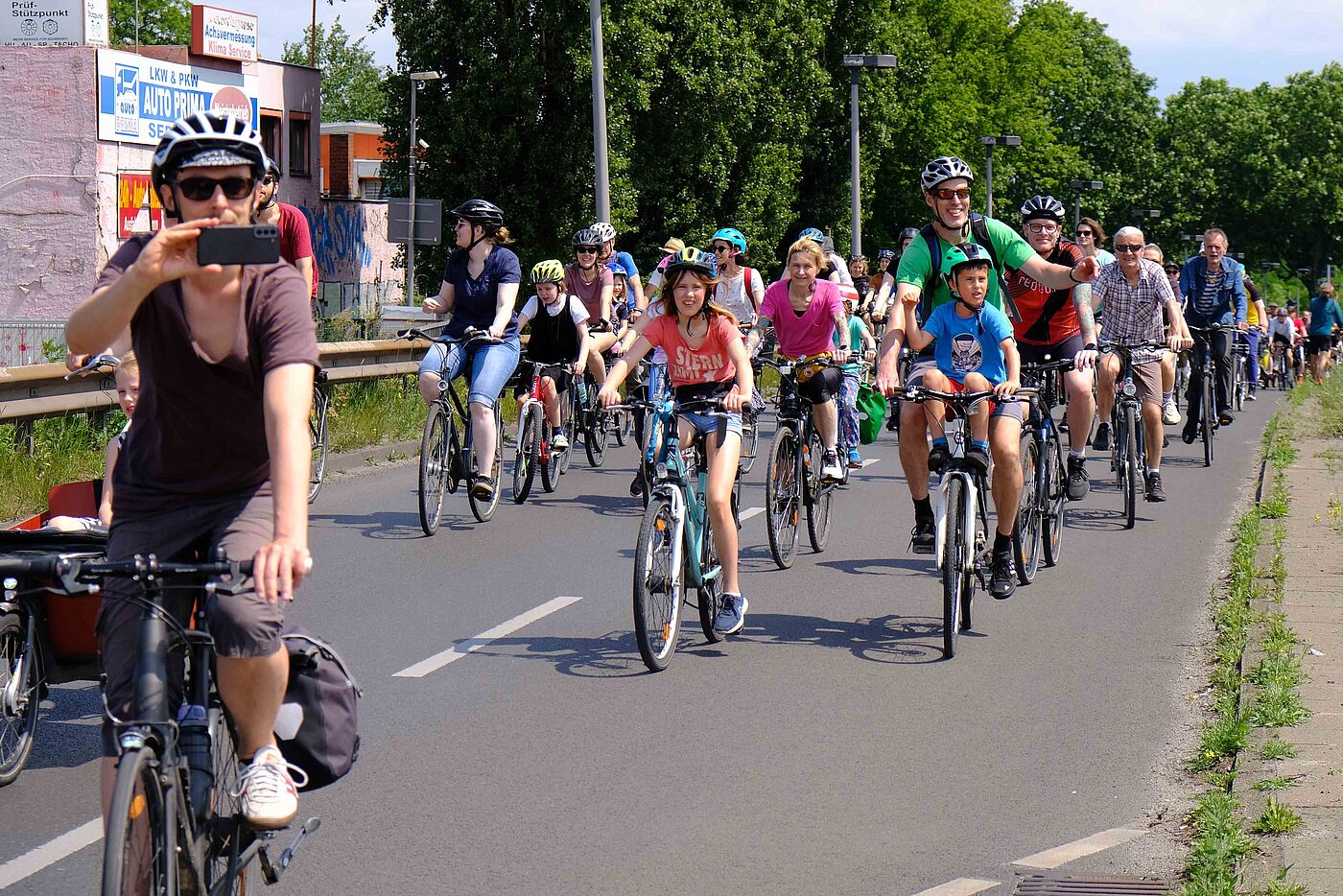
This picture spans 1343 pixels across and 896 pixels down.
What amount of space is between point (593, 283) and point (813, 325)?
3.84 metres

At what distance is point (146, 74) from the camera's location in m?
37.8

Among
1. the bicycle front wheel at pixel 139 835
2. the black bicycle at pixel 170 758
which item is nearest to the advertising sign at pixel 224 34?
the black bicycle at pixel 170 758

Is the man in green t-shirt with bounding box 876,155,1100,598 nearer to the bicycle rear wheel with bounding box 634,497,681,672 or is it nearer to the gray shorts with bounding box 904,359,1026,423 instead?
the gray shorts with bounding box 904,359,1026,423

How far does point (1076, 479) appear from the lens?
12.1 meters

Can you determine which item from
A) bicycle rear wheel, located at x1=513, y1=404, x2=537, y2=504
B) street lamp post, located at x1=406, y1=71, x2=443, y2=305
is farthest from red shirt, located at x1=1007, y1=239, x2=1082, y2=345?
street lamp post, located at x1=406, y1=71, x2=443, y2=305

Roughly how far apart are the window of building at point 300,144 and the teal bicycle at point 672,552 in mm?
40164

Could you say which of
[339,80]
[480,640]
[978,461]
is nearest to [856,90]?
[978,461]

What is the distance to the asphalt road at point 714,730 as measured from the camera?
17.3ft

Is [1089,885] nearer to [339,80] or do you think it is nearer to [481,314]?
[481,314]

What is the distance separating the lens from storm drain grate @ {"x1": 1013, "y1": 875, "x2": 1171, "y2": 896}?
4.99 meters

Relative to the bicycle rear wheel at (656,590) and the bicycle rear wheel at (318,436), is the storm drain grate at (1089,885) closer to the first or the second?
the bicycle rear wheel at (656,590)

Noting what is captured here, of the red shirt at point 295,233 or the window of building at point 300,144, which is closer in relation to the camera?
the red shirt at point 295,233

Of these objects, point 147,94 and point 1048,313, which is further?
point 147,94

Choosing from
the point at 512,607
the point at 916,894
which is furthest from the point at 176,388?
the point at 512,607
